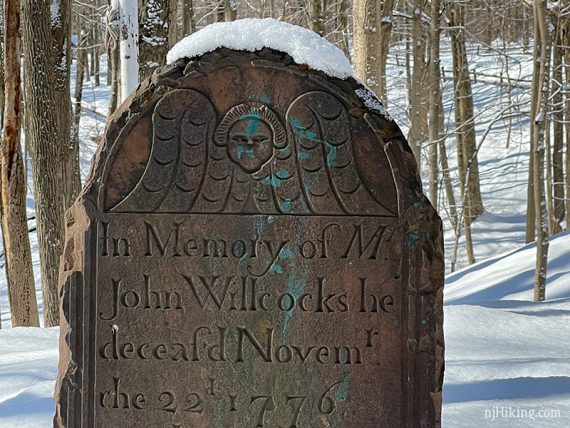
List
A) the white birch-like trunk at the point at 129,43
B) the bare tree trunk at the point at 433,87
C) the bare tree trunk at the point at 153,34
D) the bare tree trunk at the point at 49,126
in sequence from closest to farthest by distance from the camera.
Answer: the white birch-like trunk at the point at 129,43, the bare tree trunk at the point at 153,34, the bare tree trunk at the point at 49,126, the bare tree trunk at the point at 433,87

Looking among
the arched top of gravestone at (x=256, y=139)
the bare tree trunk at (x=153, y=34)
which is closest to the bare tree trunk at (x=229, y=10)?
the bare tree trunk at (x=153, y=34)

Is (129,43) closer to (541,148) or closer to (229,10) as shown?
(541,148)

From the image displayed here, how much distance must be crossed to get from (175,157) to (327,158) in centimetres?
55

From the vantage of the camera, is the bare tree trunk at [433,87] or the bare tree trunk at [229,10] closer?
the bare tree trunk at [433,87]

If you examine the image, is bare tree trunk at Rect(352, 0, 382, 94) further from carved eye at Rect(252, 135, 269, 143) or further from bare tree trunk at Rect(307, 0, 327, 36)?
carved eye at Rect(252, 135, 269, 143)

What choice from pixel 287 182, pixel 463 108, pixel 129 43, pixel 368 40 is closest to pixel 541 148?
pixel 368 40

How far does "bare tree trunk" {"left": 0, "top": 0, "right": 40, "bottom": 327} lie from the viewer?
8773 mm

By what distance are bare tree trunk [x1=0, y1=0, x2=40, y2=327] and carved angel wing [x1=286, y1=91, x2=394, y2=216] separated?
6587mm

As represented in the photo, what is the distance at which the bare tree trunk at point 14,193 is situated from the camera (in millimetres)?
8773

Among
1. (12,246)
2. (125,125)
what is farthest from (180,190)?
(12,246)

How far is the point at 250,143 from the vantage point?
9.30ft

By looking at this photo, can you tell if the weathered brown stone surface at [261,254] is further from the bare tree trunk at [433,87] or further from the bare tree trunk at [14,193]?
the bare tree trunk at [433,87]

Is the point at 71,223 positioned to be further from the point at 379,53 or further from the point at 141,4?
the point at 379,53

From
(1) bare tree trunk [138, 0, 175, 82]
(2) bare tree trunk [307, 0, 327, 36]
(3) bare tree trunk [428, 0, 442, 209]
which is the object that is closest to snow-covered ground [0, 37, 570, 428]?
(1) bare tree trunk [138, 0, 175, 82]
